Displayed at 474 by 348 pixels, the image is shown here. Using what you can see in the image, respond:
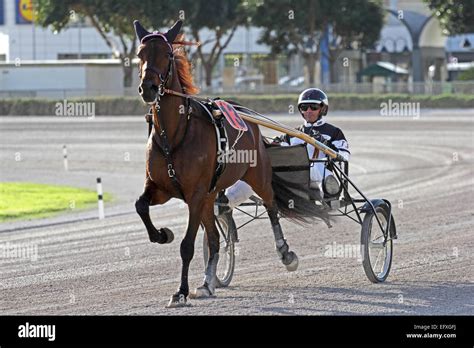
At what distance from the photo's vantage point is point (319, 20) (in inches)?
2181

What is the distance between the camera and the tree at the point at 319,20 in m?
54.8

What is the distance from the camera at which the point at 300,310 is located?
7539mm

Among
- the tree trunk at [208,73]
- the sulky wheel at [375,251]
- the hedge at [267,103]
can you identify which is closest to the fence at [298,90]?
the hedge at [267,103]

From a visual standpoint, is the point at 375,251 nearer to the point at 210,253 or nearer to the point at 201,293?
the point at 210,253

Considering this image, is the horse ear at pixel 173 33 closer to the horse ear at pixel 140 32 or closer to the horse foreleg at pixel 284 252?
the horse ear at pixel 140 32

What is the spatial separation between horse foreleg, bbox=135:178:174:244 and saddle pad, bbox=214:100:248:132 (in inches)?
31.1

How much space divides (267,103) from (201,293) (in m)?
38.9

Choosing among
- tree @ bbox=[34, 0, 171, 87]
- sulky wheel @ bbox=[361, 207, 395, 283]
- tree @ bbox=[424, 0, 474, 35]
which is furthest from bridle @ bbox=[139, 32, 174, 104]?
tree @ bbox=[424, 0, 474, 35]

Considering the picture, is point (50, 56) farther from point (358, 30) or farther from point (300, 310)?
point (300, 310)

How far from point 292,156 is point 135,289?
1.72 m

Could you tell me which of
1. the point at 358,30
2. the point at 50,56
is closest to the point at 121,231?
the point at 358,30

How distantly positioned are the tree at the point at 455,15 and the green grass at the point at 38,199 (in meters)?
38.0

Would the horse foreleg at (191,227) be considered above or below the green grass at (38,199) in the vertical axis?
above

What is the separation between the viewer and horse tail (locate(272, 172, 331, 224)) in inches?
368
